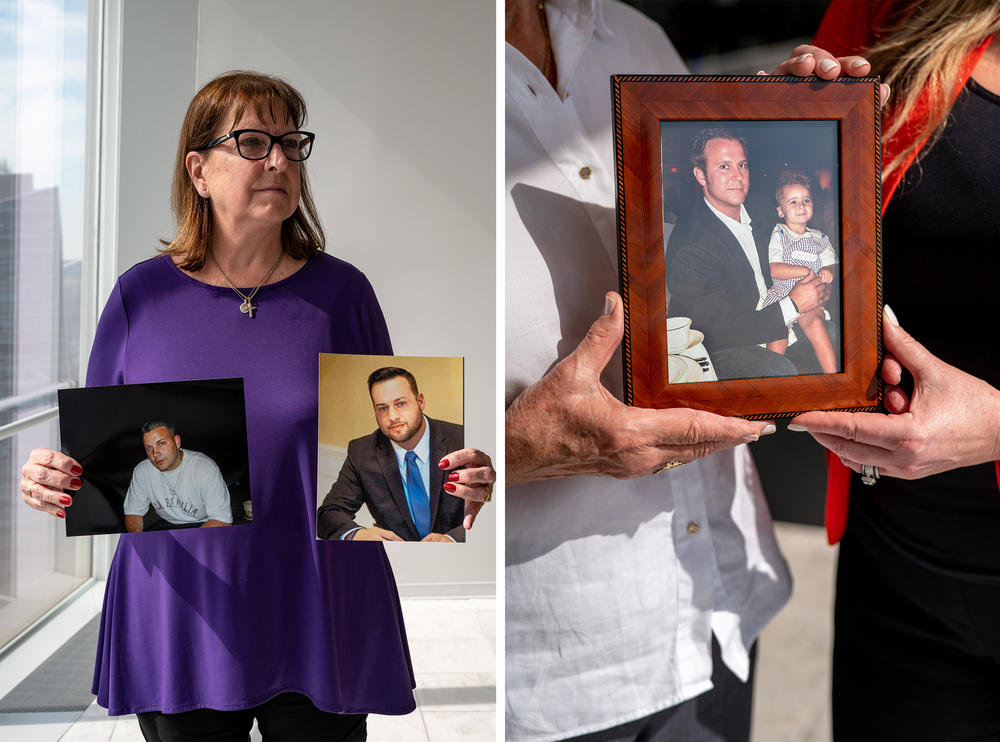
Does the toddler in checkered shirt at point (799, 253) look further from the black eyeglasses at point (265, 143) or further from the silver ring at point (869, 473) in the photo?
the black eyeglasses at point (265, 143)

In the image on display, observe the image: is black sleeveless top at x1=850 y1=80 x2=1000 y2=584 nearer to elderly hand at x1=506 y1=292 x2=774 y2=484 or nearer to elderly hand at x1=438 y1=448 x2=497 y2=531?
elderly hand at x1=506 y1=292 x2=774 y2=484

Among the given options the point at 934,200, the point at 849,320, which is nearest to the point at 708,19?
the point at 934,200

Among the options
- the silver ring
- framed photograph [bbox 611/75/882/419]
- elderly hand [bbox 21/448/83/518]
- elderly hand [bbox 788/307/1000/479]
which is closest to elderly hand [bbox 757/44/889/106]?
framed photograph [bbox 611/75/882/419]

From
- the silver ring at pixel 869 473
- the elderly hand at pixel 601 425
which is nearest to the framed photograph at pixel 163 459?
the elderly hand at pixel 601 425

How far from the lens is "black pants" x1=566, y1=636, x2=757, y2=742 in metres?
1.05

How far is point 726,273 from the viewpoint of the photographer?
916 millimetres

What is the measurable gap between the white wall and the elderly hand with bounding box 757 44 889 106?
37cm

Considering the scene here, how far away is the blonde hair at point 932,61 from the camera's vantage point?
1054mm

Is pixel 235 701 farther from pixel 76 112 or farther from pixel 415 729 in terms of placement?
pixel 76 112

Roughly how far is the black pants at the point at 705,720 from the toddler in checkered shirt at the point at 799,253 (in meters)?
0.49

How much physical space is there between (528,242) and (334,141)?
0.27m

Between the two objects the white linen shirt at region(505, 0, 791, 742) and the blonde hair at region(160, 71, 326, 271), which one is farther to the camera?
the white linen shirt at region(505, 0, 791, 742)

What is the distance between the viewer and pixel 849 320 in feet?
3.13

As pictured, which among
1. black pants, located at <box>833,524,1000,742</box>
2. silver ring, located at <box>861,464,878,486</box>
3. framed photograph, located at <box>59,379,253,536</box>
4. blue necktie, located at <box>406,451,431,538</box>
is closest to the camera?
framed photograph, located at <box>59,379,253,536</box>
